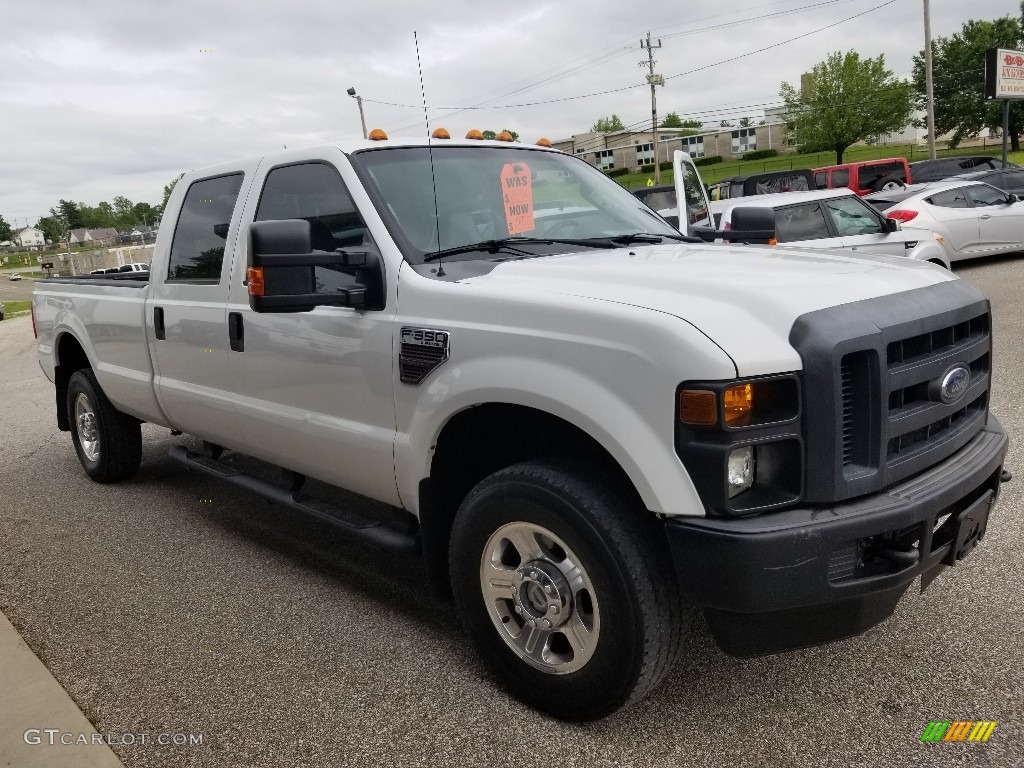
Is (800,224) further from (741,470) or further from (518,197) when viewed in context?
(741,470)

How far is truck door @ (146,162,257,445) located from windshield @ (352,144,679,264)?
40.8 inches

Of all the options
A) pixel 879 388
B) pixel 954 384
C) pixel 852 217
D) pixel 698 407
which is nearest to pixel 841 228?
pixel 852 217

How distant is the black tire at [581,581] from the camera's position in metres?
2.55

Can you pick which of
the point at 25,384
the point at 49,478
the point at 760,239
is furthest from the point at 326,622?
the point at 25,384

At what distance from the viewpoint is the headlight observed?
7.77 feet

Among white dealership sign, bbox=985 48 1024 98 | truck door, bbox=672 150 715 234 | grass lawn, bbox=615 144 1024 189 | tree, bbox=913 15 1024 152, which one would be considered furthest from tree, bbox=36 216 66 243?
truck door, bbox=672 150 715 234

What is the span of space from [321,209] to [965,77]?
267 ft

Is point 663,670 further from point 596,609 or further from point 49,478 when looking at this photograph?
point 49,478

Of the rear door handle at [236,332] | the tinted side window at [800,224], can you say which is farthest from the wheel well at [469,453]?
the tinted side window at [800,224]

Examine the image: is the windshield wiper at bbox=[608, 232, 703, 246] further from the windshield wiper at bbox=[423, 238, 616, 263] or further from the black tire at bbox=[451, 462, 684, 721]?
the black tire at bbox=[451, 462, 684, 721]

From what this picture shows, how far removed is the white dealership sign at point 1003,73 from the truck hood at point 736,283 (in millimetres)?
32934

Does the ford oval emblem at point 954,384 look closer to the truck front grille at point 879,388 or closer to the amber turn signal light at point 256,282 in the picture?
the truck front grille at point 879,388

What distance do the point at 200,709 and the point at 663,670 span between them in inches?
66.0

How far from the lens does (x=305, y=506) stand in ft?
13.0
